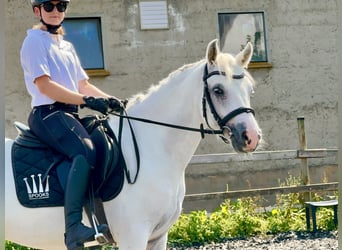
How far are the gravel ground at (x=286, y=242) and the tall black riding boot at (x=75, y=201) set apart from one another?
133 inches

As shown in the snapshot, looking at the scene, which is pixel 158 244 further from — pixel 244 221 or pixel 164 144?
pixel 244 221

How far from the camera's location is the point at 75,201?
3.86 meters

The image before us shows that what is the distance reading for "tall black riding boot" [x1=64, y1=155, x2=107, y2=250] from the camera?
3846mm


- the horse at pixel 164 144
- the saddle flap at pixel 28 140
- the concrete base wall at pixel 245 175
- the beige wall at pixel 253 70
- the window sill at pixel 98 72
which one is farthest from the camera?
the concrete base wall at pixel 245 175

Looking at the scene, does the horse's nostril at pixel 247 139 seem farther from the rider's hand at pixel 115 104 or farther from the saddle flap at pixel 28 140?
the saddle flap at pixel 28 140

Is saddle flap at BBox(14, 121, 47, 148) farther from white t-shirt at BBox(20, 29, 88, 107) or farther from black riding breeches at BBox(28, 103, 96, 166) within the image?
white t-shirt at BBox(20, 29, 88, 107)

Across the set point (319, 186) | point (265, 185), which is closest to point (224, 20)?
point (265, 185)

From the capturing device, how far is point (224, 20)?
11102 mm

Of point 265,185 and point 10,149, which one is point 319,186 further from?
point 10,149

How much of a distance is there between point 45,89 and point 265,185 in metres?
7.64

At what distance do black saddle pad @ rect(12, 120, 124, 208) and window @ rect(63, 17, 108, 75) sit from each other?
639 cm

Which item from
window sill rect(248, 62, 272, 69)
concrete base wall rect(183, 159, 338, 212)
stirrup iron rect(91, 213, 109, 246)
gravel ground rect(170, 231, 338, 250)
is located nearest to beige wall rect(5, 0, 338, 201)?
window sill rect(248, 62, 272, 69)

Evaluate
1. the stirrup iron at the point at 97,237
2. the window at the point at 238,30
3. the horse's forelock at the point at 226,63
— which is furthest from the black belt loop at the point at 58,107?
the window at the point at 238,30

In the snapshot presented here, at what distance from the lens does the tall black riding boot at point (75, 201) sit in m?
3.85
